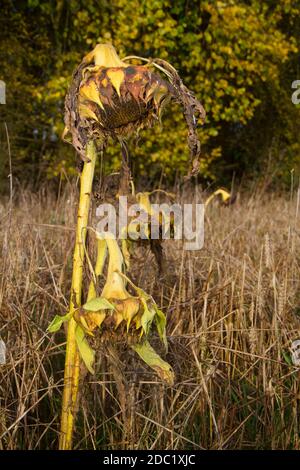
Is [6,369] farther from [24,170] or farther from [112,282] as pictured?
[24,170]

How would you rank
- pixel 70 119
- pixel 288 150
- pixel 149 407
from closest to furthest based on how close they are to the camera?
pixel 70 119, pixel 149 407, pixel 288 150

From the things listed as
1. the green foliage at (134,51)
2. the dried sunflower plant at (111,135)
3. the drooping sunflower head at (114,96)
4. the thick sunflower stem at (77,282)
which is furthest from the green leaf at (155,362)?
the green foliage at (134,51)

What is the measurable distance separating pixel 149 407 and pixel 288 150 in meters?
9.93

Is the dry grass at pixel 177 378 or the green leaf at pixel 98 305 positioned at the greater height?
Answer: the green leaf at pixel 98 305

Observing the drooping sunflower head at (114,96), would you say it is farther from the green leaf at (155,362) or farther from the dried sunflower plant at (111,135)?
the green leaf at (155,362)

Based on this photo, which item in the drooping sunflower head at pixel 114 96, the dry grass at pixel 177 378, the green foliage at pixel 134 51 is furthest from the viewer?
the green foliage at pixel 134 51

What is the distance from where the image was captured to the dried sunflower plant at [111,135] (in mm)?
1186

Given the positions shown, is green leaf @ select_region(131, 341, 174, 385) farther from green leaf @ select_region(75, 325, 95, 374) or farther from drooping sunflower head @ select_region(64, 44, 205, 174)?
drooping sunflower head @ select_region(64, 44, 205, 174)

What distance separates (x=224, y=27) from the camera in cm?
862

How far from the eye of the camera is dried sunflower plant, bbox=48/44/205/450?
1.19m

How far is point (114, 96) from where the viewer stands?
3.90 feet

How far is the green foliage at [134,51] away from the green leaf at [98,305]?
6.62 metres

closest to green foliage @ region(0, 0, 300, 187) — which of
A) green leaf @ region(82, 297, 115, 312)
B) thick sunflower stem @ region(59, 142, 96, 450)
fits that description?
thick sunflower stem @ region(59, 142, 96, 450)
